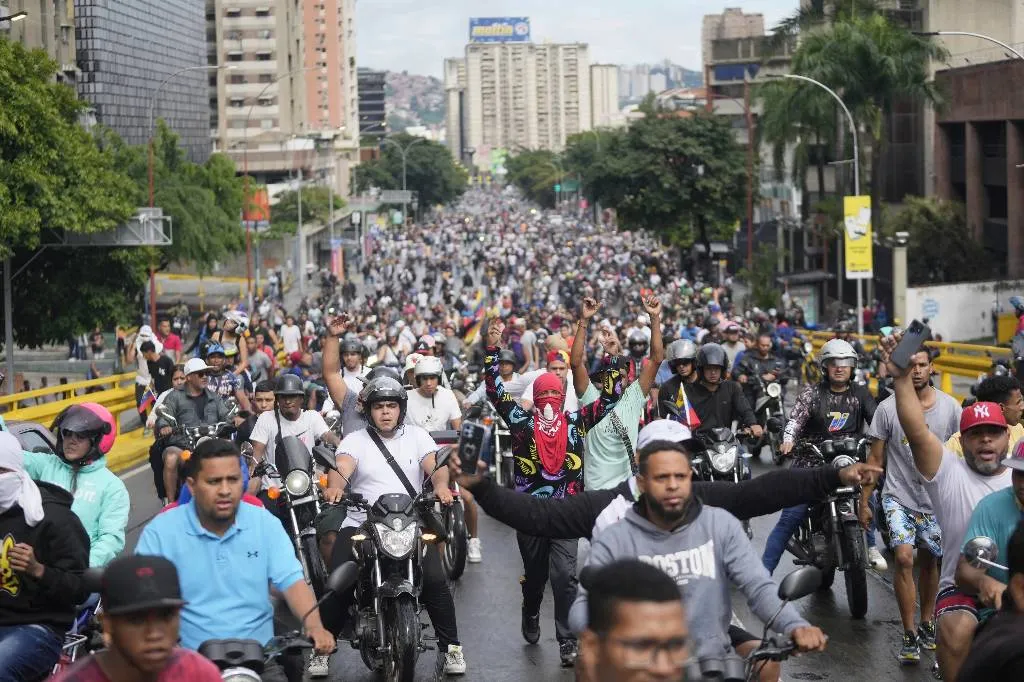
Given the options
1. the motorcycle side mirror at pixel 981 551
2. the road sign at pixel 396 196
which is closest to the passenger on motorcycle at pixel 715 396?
the motorcycle side mirror at pixel 981 551

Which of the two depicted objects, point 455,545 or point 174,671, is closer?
point 174,671

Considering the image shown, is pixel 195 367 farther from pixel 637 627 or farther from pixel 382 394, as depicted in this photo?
pixel 637 627

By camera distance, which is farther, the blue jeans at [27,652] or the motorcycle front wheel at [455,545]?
the motorcycle front wheel at [455,545]

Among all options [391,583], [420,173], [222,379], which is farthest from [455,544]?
[420,173]

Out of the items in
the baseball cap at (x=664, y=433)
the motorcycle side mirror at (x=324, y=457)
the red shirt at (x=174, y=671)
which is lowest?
the red shirt at (x=174, y=671)

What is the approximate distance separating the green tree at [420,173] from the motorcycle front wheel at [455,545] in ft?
465

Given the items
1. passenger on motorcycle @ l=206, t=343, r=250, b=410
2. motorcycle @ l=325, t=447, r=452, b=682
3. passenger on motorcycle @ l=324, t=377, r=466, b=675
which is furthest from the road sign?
motorcycle @ l=325, t=447, r=452, b=682

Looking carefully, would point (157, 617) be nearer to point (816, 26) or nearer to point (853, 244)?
point (853, 244)

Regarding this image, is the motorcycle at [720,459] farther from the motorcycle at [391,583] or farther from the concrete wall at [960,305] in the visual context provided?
the concrete wall at [960,305]

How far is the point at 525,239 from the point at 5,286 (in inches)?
3992

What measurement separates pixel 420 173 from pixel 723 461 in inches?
5887

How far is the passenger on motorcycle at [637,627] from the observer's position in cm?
396

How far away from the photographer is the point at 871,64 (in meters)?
50.6

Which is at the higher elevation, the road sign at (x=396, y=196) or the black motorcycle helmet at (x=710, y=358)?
the road sign at (x=396, y=196)
